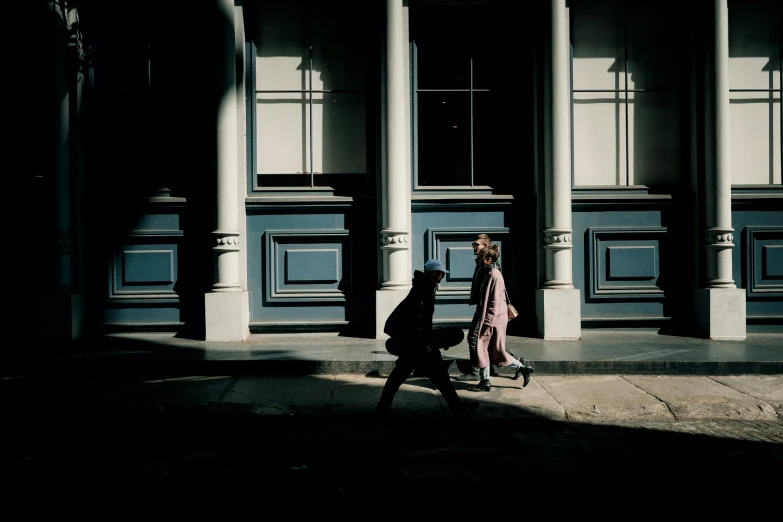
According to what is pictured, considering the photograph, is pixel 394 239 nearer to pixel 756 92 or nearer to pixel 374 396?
pixel 374 396

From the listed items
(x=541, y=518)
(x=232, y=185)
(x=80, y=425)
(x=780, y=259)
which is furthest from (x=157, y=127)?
(x=780, y=259)

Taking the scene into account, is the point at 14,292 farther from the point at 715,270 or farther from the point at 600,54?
the point at 715,270

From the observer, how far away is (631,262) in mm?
9445

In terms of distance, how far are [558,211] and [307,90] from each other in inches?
157

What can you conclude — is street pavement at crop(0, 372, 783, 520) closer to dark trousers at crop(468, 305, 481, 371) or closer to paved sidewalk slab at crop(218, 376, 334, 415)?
paved sidewalk slab at crop(218, 376, 334, 415)

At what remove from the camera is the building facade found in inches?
351

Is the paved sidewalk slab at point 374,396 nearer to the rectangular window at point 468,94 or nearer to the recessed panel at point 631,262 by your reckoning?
the rectangular window at point 468,94

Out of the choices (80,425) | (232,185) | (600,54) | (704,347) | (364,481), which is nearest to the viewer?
(364,481)

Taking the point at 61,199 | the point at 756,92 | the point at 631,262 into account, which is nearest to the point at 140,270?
the point at 61,199

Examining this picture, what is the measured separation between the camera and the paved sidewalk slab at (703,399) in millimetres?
5727

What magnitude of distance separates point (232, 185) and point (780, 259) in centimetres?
784

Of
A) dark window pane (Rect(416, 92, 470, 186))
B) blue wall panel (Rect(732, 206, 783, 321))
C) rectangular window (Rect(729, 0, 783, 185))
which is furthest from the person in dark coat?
rectangular window (Rect(729, 0, 783, 185))

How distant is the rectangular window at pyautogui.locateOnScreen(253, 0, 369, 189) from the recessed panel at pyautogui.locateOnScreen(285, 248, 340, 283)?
1.01m

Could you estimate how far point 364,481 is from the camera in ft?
13.2
